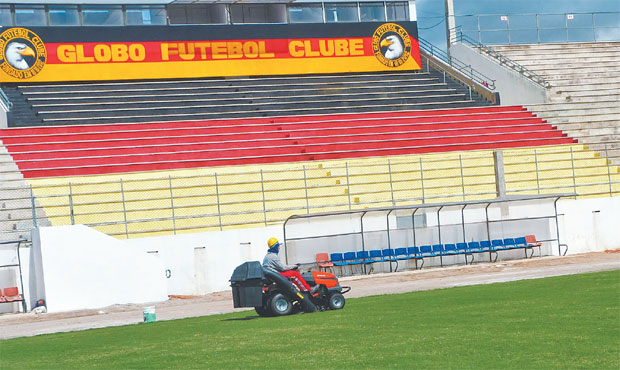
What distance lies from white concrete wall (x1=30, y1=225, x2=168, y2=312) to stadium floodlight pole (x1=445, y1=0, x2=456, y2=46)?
2662 centimetres

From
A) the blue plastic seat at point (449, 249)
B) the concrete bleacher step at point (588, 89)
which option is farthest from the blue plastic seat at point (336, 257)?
the concrete bleacher step at point (588, 89)

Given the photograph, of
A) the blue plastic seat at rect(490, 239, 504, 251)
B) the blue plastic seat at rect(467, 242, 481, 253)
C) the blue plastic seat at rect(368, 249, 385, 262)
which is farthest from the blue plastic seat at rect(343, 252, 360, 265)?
the blue plastic seat at rect(490, 239, 504, 251)

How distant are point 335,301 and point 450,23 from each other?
1301 inches

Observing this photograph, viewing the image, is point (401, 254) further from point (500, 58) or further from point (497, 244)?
point (500, 58)

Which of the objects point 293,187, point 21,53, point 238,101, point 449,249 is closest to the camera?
point 449,249

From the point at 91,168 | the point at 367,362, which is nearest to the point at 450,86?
the point at 91,168

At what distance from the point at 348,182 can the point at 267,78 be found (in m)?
12.3

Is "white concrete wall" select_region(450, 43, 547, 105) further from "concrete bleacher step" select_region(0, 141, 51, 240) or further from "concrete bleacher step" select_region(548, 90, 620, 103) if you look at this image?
"concrete bleacher step" select_region(0, 141, 51, 240)

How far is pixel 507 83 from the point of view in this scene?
43.3 m

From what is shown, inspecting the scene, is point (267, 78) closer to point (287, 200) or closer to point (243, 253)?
point (287, 200)

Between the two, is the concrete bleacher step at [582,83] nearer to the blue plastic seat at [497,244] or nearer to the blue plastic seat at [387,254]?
the blue plastic seat at [497,244]

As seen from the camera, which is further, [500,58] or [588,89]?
[500,58]

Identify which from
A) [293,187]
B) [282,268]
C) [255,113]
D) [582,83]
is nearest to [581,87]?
[582,83]

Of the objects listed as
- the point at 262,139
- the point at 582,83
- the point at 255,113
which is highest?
the point at 582,83
